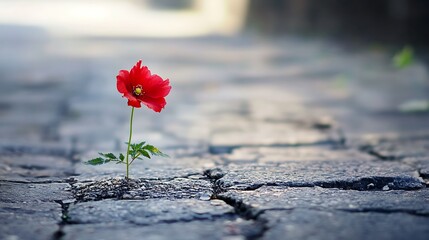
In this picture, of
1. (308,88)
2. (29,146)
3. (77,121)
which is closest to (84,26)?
(308,88)

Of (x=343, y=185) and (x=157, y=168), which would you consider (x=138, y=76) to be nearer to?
(x=157, y=168)

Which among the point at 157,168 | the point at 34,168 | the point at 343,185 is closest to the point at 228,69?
the point at 34,168

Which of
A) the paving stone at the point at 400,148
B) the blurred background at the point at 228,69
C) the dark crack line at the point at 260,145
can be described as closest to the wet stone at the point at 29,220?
the dark crack line at the point at 260,145

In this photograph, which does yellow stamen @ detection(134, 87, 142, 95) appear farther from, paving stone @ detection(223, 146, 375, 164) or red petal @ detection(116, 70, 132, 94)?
paving stone @ detection(223, 146, 375, 164)

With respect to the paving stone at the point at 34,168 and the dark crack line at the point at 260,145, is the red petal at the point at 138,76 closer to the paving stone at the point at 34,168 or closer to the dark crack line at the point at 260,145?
the paving stone at the point at 34,168

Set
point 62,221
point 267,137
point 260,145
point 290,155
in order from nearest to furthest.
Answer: point 62,221, point 290,155, point 260,145, point 267,137

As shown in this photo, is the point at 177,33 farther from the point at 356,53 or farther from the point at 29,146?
the point at 29,146

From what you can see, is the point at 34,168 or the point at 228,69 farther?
the point at 228,69
